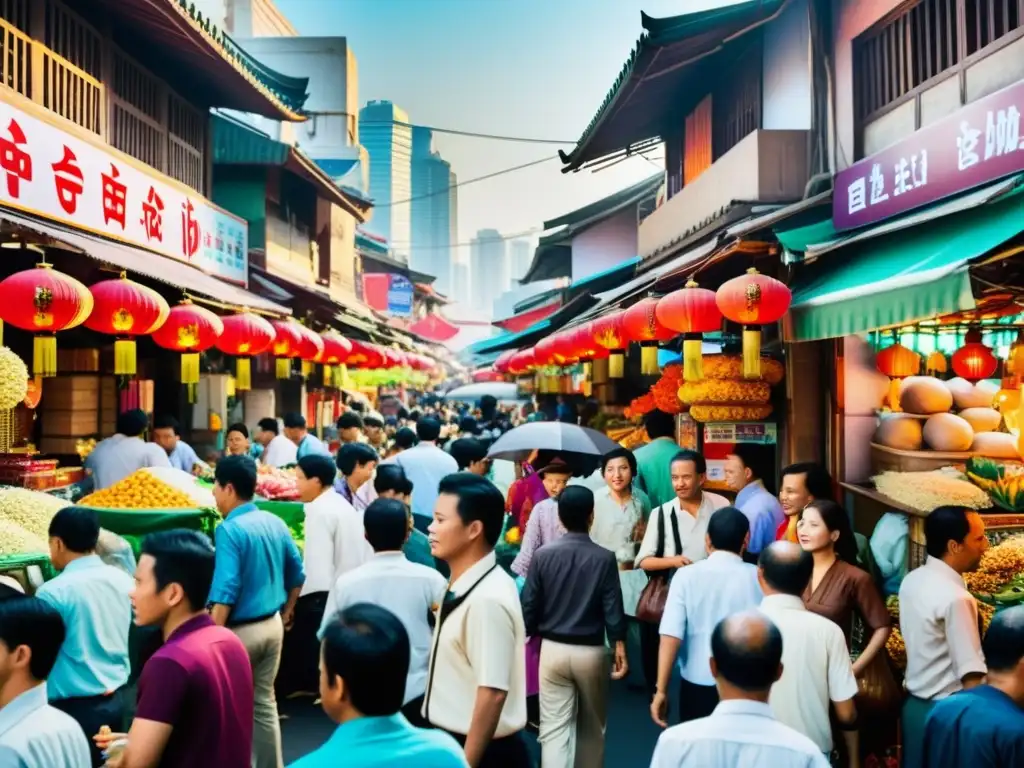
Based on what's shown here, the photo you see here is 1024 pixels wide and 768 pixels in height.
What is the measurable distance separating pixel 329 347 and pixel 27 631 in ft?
38.2

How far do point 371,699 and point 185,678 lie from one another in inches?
44.7

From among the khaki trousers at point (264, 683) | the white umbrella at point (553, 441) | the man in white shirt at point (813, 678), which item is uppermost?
the white umbrella at point (553, 441)

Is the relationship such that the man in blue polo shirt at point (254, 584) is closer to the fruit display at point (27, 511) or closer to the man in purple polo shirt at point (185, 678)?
the fruit display at point (27, 511)

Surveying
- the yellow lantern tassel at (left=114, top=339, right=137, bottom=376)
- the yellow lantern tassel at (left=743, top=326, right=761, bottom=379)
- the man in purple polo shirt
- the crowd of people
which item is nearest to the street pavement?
the crowd of people

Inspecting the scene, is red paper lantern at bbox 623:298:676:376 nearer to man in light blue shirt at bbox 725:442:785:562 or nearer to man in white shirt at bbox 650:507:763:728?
man in light blue shirt at bbox 725:442:785:562

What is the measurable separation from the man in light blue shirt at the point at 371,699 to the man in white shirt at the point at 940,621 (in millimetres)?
3088

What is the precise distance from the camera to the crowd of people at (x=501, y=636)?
9.59 feet

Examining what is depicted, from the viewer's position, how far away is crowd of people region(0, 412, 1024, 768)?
292 cm

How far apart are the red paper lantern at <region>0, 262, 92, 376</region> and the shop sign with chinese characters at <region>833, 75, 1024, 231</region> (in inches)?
275

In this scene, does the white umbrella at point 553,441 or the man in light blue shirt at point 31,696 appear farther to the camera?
the white umbrella at point 553,441

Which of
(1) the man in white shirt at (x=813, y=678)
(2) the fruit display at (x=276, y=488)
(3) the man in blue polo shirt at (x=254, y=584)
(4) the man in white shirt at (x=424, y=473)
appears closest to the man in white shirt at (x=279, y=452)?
(2) the fruit display at (x=276, y=488)

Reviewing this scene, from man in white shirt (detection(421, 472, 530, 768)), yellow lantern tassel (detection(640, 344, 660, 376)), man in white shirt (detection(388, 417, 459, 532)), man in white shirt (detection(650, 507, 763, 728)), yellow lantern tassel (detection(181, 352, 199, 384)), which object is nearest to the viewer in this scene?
man in white shirt (detection(421, 472, 530, 768))

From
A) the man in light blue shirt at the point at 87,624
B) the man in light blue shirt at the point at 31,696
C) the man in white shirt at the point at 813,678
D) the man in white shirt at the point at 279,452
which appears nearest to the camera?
the man in light blue shirt at the point at 31,696

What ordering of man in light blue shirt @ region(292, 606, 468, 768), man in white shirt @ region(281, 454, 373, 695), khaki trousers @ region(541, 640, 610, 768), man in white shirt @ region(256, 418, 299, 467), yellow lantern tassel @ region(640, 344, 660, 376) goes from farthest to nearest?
man in white shirt @ region(256, 418, 299, 467) → yellow lantern tassel @ region(640, 344, 660, 376) → man in white shirt @ region(281, 454, 373, 695) → khaki trousers @ region(541, 640, 610, 768) → man in light blue shirt @ region(292, 606, 468, 768)
